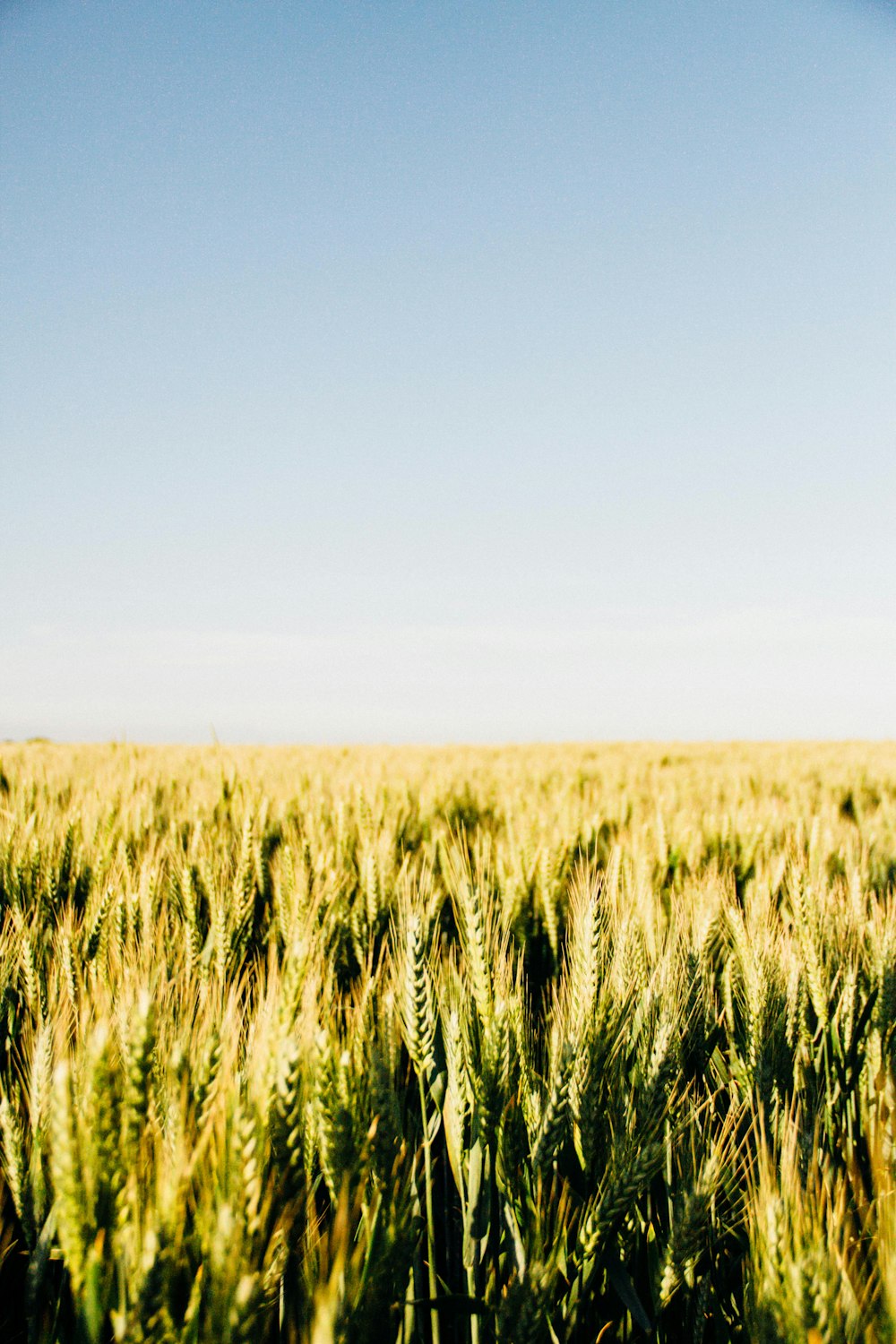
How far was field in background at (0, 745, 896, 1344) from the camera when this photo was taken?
0.61 meters

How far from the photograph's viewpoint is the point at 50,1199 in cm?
87

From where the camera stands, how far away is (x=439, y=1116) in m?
1.06

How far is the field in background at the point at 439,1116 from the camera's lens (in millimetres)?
612

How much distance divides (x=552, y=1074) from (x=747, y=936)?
2.34 feet

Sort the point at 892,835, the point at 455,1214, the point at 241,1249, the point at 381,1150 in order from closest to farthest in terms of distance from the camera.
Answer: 1. the point at 241,1249
2. the point at 381,1150
3. the point at 455,1214
4. the point at 892,835

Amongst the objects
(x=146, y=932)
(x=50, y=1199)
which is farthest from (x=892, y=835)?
(x=50, y=1199)

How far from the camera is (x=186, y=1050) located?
0.81 meters

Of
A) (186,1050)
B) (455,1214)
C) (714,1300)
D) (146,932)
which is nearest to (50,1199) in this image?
(186,1050)

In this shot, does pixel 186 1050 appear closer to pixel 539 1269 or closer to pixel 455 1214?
pixel 539 1269

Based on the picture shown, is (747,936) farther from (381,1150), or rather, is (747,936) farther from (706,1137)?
(381,1150)

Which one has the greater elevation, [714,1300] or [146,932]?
[146,932]

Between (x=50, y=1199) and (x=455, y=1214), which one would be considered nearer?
(x=50, y=1199)

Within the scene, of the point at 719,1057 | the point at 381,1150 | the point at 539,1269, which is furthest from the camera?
the point at 719,1057

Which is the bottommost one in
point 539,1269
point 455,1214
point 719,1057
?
point 455,1214
